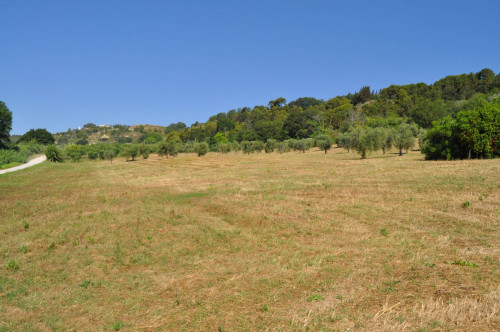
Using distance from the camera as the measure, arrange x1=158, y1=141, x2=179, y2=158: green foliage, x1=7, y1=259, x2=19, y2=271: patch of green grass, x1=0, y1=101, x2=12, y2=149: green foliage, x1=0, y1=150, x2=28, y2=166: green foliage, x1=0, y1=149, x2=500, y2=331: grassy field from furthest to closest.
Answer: x1=158, y1=141, x2=179, y2=158: green foliage
x1=0, y1=101, x2=12, y2=149: green foliage
x1=0, y1=150, x2=28, y2=166: green foliage
x1=7, y1=259, x2=19, y2=271: patch of green grass
x1=0, y1=149, x2=500, y2=331: grassy field

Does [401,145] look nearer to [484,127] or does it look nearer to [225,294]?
[484,127]

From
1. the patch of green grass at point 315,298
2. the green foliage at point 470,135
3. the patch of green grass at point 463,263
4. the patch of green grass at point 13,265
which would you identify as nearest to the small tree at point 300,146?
the green foliage at point 470,135

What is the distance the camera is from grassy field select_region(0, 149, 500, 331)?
7.02 metres

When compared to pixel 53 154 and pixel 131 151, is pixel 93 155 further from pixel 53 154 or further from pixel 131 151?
pixel 131 151

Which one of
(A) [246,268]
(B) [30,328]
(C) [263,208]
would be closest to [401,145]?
(C) [263,208]

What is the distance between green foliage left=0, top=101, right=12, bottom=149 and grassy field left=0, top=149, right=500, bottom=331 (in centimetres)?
11507

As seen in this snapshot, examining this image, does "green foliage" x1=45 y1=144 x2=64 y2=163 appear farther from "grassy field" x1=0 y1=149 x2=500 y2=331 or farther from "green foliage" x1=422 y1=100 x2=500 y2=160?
"green foliage" x1=422 y1=100 x2=500 y2=160

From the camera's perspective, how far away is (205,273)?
9.74 m

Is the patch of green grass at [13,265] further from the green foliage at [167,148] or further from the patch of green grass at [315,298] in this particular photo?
the green foliage at [167,148]

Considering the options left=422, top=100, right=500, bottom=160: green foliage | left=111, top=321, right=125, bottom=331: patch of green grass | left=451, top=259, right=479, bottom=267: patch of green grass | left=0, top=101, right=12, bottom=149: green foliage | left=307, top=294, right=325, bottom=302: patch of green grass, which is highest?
left=0, top=101, right=12, bottom=149: green foliage

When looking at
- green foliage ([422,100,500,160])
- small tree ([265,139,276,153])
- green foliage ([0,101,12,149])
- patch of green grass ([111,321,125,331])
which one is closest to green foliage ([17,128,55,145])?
green foliage ([0,101,12,149])

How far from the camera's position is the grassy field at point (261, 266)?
7.02 metres

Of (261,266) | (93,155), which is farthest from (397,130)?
(93,155)

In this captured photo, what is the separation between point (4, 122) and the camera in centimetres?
10662
